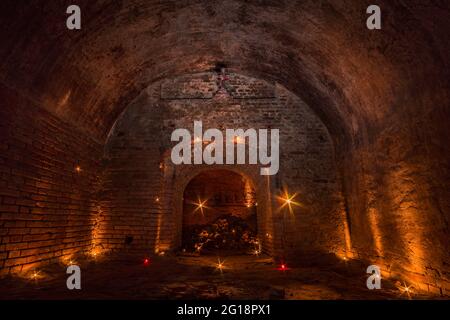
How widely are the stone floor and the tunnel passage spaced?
0.47m

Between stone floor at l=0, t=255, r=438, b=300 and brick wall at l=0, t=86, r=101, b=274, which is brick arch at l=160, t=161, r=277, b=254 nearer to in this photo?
stone floor at l=0, t=255, r=438, b=300

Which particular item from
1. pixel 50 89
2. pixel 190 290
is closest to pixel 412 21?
pixel 190 290

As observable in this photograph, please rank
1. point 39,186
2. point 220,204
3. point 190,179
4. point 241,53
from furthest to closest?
point 220,204 < point 190,179 < point 241,53 < point 39,186

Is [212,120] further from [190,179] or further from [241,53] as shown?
[241,53]

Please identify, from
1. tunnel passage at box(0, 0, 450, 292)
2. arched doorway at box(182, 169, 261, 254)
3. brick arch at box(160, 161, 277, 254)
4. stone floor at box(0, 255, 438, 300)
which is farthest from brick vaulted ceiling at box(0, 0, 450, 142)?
arched doorway at box(182, 169, 261, 254)

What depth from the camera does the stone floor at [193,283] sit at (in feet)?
11.2

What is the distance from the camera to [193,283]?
4070 mm

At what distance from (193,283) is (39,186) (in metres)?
2.94

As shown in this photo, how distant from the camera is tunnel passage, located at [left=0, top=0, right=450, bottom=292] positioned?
3.69 meters

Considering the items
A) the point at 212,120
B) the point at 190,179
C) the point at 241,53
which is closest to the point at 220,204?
the point at 190,179

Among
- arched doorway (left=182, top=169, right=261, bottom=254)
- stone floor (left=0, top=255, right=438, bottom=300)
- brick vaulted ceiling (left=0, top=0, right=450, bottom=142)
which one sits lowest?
stone floor (left=0, top=255, right=438, bottom=300)

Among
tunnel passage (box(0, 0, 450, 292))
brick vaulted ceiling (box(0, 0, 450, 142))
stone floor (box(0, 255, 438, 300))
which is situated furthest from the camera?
tunnel passage (box(0, 0, 450, 292))

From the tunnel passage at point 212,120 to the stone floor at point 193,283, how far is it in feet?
1.55
